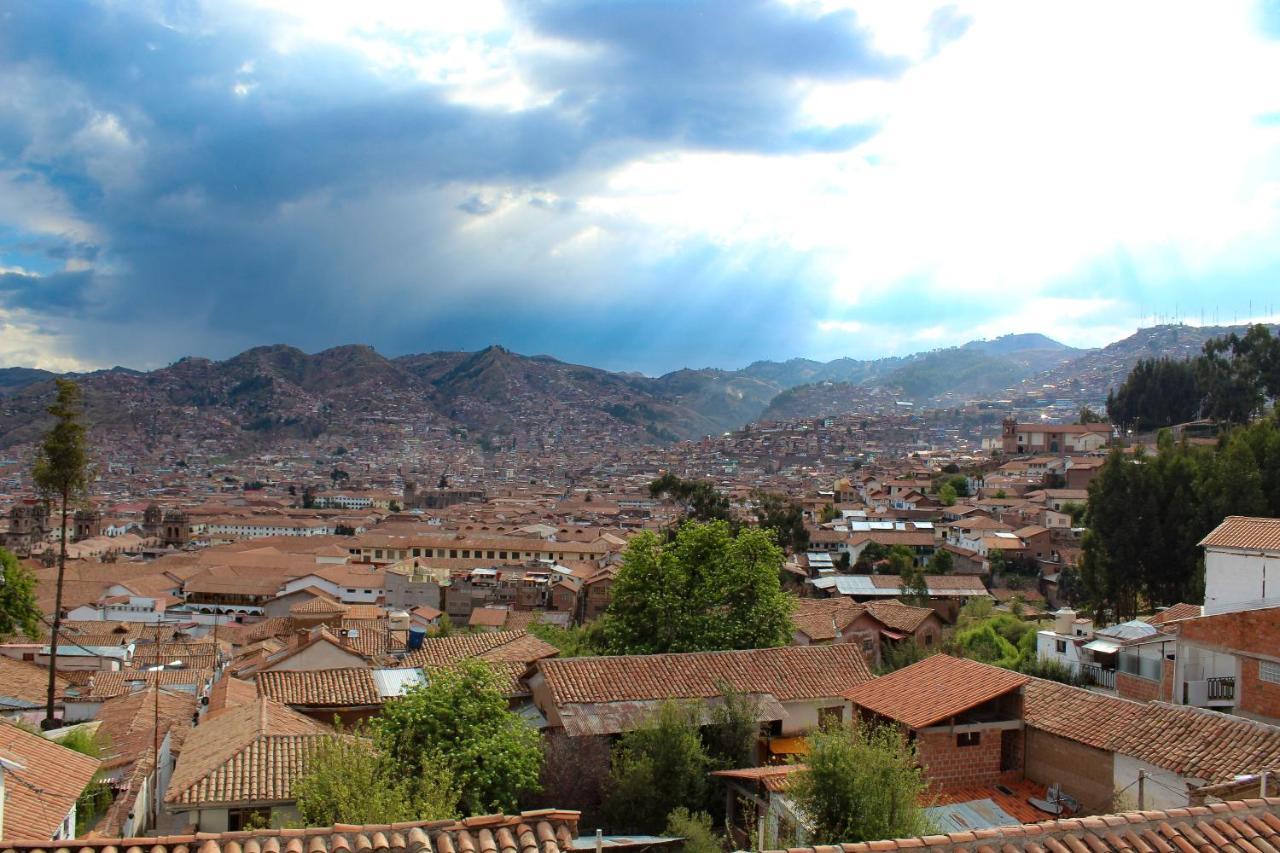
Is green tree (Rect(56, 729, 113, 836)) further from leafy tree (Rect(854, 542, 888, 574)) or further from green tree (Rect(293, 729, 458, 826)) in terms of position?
leafy tree (Rect(854, 542, 888, 574))

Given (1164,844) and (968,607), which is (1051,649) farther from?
(1164,844)

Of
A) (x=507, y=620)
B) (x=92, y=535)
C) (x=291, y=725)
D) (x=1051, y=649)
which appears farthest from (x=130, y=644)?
(x=92, y=535)

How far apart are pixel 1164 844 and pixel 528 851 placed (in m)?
3.73

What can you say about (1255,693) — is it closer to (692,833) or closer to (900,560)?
(692,833)

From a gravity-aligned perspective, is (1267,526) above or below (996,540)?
above

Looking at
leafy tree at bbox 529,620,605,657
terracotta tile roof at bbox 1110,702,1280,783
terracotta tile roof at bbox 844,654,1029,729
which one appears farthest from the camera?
leafy tree at bbox 529,620,605,657

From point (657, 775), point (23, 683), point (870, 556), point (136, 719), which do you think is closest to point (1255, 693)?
point (657, 775)

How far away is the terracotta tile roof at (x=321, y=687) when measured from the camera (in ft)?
57.4

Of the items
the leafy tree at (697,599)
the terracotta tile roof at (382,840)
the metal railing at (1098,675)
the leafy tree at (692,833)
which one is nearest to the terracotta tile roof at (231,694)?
the leafy tree at (697,599)

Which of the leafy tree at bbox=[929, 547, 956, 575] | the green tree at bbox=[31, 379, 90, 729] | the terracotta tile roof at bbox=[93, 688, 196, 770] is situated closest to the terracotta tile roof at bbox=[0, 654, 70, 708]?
the green tree at bbox=[31, 379, 90, 729]

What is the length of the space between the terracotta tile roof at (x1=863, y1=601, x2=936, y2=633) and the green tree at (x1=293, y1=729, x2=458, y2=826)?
2121 cm

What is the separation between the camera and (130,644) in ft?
106

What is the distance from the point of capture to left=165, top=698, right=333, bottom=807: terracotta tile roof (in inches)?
472

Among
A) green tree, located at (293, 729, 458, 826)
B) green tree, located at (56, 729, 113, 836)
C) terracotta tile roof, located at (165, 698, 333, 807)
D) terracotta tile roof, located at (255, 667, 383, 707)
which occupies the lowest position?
green tree, located at (56, 729, 113, 836)
